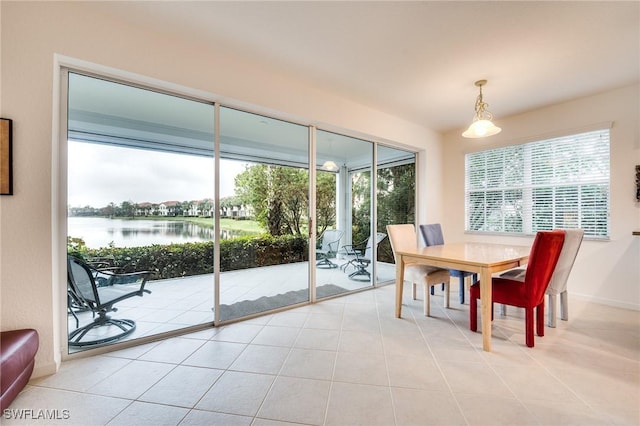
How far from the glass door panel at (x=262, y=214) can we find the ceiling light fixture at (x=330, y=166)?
0.36 metres

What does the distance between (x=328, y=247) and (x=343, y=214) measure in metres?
0.58

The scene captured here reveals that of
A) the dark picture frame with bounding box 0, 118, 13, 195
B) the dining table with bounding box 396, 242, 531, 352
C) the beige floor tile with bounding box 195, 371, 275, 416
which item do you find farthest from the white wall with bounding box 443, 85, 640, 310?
the dark picture frame with bounding box 0, 118, 13, 195

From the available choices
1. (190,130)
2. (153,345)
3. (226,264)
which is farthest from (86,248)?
(190,130)

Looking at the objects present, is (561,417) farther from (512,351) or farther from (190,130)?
(190,130)

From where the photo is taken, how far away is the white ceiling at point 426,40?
1881 millimetres

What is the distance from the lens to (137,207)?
98.3 inches

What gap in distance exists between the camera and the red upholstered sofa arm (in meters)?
1.35

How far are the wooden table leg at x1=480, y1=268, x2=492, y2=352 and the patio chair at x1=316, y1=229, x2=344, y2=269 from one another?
75.2 inches

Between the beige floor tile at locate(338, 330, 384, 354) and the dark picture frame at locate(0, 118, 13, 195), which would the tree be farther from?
the dark picture frame at locate(0, 118, 13, 195)

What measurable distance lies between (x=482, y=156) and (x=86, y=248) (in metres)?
5.44

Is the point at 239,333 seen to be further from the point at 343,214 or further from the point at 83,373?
the point at 343,214

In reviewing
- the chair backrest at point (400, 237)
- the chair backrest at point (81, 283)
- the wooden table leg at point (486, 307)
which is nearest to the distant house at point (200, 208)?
the chair backrest at point (81, 283)

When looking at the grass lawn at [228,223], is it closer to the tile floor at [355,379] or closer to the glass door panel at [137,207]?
the glass door panel at [137,207]

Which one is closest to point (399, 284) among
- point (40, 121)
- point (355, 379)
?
point (355, 379)
